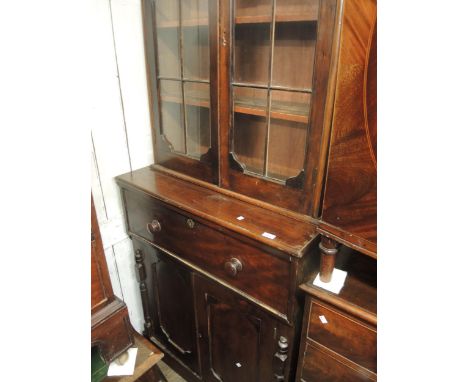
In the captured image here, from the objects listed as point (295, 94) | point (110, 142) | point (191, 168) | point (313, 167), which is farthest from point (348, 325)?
point (110, 142)

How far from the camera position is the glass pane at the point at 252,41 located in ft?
2.76

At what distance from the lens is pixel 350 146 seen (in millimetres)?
621

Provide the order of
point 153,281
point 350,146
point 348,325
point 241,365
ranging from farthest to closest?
point 153,281
point 241,365
point 348,325
point 350,146

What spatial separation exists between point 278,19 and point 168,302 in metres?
1.12

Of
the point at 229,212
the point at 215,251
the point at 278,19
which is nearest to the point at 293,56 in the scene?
the point at 278,19

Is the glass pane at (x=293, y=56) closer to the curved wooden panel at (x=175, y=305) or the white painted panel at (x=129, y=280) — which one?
the curved wooden panel at (x=175, y=305)

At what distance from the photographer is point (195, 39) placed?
39.9 inches

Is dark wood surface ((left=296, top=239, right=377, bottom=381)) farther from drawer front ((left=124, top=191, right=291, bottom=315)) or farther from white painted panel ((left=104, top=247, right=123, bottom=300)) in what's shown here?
white painted panel ((left=104, top=247, right=123, bottom=300))

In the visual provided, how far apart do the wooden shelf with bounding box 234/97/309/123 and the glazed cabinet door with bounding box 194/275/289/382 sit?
1.84 feet

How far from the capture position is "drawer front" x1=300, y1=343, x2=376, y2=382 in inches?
32.4
